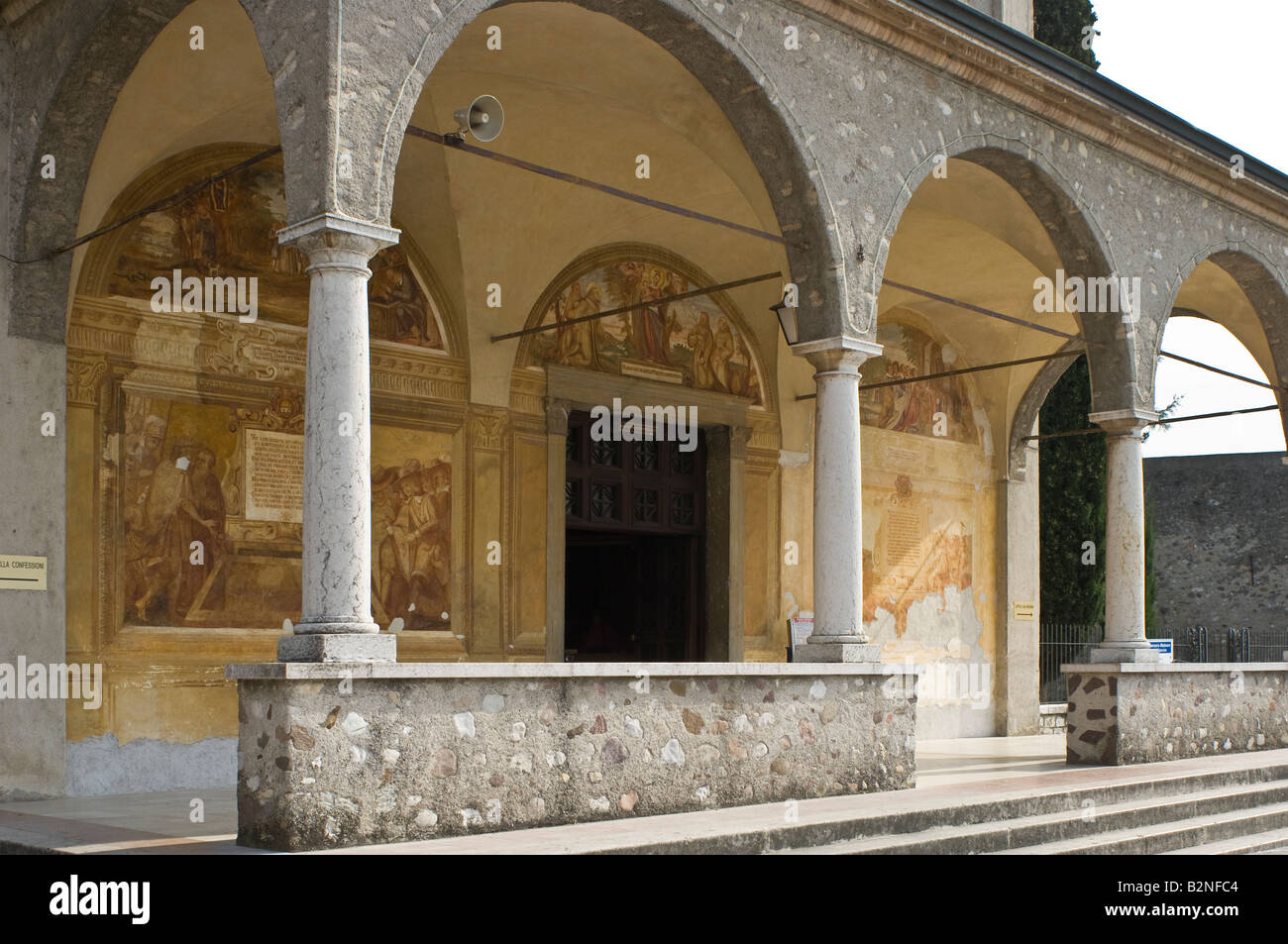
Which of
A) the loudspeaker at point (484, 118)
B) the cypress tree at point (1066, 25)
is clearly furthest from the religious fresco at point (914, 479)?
the cypress tree at point (1066, 25)

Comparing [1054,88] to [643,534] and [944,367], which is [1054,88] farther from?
[944,367]

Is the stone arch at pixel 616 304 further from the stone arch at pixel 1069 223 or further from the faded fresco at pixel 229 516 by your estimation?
the stone arch at pixel 1069 223

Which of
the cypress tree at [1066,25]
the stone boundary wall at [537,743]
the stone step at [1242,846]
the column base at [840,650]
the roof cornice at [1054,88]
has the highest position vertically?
the cypress tree at [1066,25]

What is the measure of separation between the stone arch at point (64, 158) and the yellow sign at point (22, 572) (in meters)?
1.25

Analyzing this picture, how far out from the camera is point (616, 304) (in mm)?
12023

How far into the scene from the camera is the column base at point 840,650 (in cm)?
839

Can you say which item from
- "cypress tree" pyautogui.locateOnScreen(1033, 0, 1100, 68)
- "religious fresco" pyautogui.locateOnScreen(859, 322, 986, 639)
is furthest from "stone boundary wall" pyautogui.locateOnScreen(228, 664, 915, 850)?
"cypress tree" pyautogui.locateOnScreen(1033, 0, 1100, 68)

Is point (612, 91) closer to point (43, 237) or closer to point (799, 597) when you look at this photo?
point (43, 237)

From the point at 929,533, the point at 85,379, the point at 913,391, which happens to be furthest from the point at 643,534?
the point at 85,379

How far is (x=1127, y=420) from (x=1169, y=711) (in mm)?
2210

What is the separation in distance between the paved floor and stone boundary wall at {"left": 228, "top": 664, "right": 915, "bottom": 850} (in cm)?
13

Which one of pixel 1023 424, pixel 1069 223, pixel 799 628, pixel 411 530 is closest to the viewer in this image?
pixel 411 530

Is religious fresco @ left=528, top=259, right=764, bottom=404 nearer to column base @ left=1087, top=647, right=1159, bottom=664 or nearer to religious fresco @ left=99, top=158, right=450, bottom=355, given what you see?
religious fresco @ left=99, top=158, right=450, bottom=355
